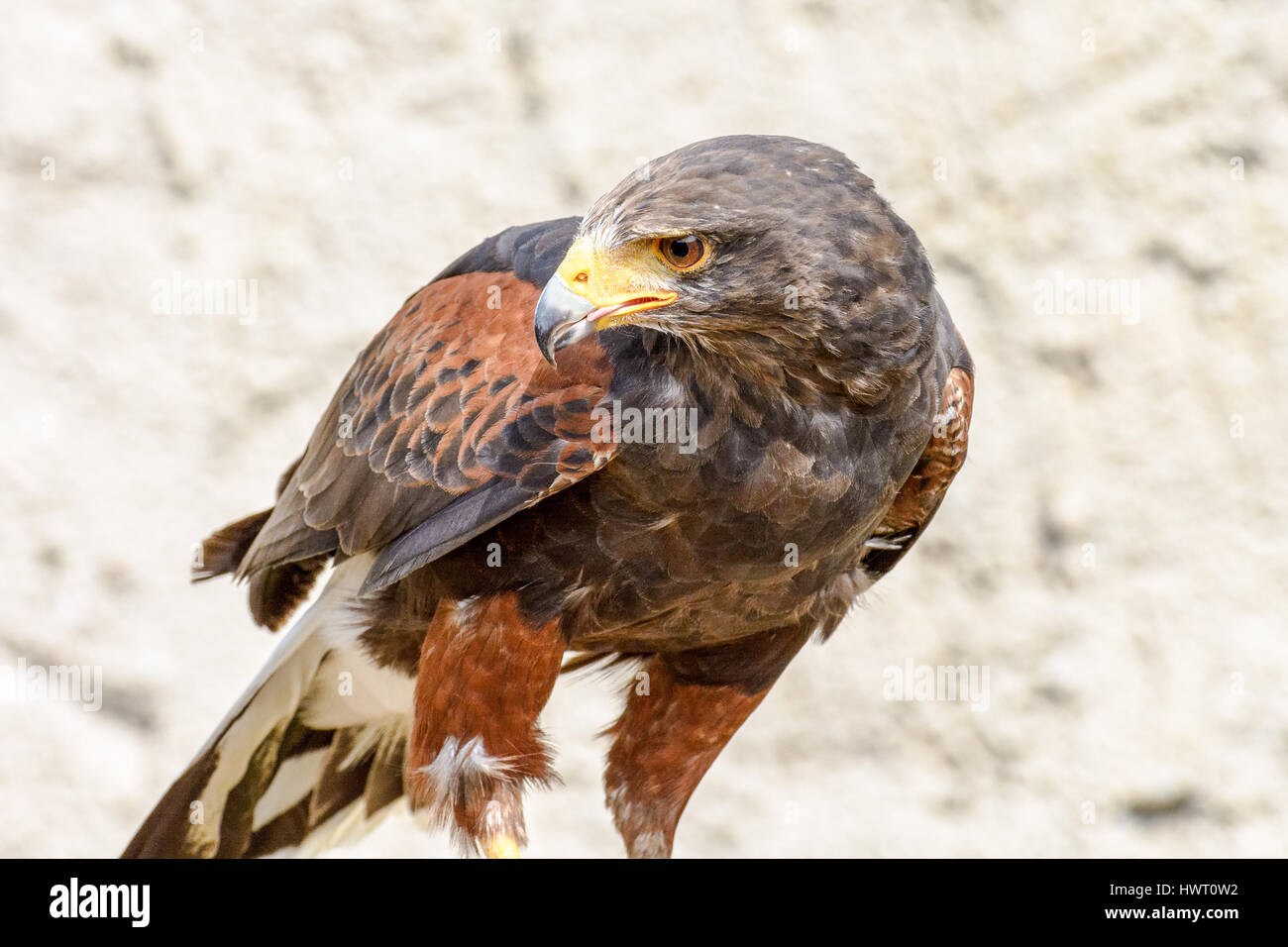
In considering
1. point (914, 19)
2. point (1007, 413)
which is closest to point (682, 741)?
point (1007, 413)

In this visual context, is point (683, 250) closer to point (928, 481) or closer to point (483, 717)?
point (928, 481)

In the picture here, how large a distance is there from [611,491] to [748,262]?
0.72 metres

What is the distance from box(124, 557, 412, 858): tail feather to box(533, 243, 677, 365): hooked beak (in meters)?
1.37

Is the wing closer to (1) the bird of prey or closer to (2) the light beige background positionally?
(1) the bird of prey

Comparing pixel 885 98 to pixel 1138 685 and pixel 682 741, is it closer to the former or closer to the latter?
pixel 1138 685

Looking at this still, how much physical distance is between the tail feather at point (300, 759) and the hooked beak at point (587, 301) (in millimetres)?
1372

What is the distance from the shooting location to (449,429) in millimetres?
3449

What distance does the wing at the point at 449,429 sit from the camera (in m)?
3.17

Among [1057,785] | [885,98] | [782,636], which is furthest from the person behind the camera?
[1057,785]

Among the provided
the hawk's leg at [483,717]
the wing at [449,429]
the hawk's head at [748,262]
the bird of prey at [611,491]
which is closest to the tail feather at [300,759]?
the bird of prey at [611,491]

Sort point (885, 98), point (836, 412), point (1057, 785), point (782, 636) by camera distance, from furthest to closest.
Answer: point (1057, 785)
point (885, 98)
point (782, 636)
point (836, 412)

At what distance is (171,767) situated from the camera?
22.8 feet

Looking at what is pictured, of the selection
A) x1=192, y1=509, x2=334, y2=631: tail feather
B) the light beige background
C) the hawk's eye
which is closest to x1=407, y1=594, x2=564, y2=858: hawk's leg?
x1=192, y1=509, x2=334, y2=631: tail feather

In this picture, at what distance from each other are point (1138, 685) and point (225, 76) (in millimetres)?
5367
